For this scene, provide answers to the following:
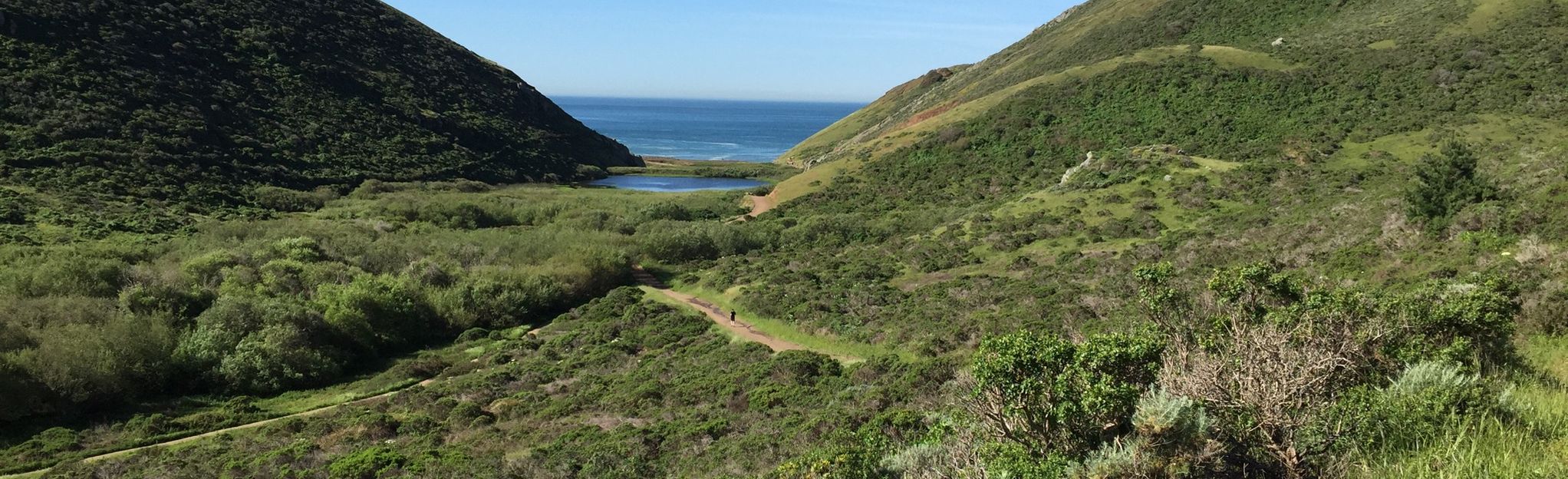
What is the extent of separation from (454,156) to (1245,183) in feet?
249

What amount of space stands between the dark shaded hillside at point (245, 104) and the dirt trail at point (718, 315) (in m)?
35.7

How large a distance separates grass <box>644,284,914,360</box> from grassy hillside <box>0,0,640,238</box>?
1434 inches

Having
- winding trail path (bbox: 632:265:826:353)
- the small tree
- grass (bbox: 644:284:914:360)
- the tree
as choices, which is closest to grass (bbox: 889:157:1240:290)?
grass (bbox: 644:284:914:360)

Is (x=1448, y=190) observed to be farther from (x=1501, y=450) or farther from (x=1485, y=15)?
(x=1485, y=15)

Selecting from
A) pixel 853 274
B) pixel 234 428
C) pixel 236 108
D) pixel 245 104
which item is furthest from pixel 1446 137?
pixel 245 104

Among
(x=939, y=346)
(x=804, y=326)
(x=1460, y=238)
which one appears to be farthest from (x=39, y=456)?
(x=1460, y=238)

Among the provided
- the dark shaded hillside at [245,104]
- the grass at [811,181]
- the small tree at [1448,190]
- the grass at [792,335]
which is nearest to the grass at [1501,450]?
the grass at [792,335]

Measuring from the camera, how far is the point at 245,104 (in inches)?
3012

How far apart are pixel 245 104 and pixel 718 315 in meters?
63.8

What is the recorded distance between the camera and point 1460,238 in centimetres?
1978

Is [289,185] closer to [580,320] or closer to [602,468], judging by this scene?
[580,320]

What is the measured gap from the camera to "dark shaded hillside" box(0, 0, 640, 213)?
195ft

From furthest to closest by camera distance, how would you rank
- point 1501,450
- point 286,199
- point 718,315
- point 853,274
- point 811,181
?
1. point 811,181
2. point 286,199
3. point 853,274
4. point 718,315
5. point 1501,450

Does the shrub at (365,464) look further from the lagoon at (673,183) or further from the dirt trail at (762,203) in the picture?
the lagoon at (673,183)
